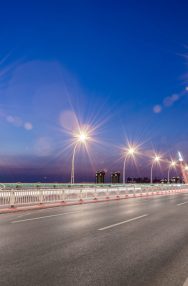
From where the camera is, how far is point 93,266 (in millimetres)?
5996

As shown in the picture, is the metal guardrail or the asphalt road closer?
the asphalt road

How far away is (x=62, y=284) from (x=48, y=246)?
9.63ft

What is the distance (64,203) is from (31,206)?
3422mm

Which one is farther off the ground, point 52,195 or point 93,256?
point 52,195

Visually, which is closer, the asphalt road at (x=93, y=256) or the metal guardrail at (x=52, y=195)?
the asphalt road at (x=93, y=256)

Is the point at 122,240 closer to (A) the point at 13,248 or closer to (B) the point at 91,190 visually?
(A) the point at 13,248

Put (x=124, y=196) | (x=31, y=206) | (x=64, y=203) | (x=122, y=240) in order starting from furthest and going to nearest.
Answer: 1. (x=124, y=196)
2. (x=64, y=203)
3. (x=31, y=206)
4. (x=122, y=240)

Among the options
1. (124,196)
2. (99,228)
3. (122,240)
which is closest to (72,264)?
(122,240)

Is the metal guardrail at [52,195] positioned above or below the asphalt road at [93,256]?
above

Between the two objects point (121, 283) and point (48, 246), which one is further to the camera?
point (48, 246)

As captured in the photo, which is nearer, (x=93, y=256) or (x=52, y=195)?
(x=93, y=256)

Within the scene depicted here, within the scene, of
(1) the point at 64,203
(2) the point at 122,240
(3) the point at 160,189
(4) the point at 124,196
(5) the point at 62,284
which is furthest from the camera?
(3) the point at 160,189

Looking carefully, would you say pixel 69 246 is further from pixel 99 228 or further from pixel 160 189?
pixel 160 189

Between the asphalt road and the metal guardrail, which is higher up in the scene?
the metal guardrail
